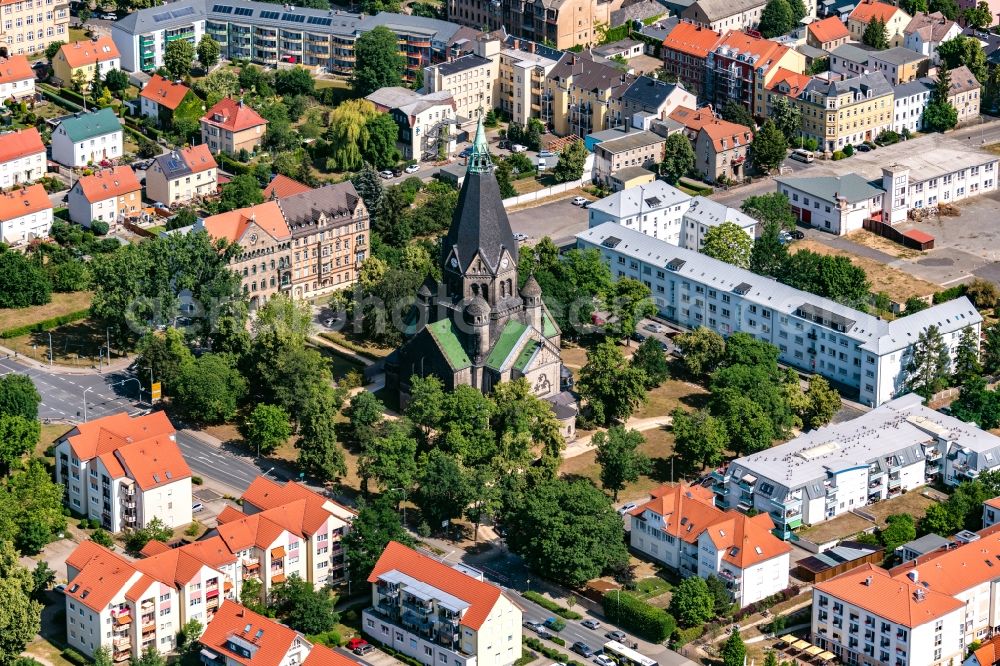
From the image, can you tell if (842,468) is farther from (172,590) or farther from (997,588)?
(172,590)

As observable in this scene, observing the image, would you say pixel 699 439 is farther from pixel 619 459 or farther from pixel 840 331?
pixel 840 331

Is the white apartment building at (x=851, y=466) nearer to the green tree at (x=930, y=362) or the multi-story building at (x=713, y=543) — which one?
the multi-story building at (x=713, y=543)

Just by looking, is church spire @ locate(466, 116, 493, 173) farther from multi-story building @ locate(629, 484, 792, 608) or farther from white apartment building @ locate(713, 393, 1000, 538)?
multi-story building @ locate(629, 484, 792, 608)

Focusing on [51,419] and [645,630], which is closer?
[645,630]

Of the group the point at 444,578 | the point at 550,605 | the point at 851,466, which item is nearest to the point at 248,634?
the point at 444,578

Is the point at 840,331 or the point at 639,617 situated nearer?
the point at 639,617

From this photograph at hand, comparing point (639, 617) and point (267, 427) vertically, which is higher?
point (267, 427)

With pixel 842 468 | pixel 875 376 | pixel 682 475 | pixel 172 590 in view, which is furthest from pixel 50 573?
pixel 875 376
